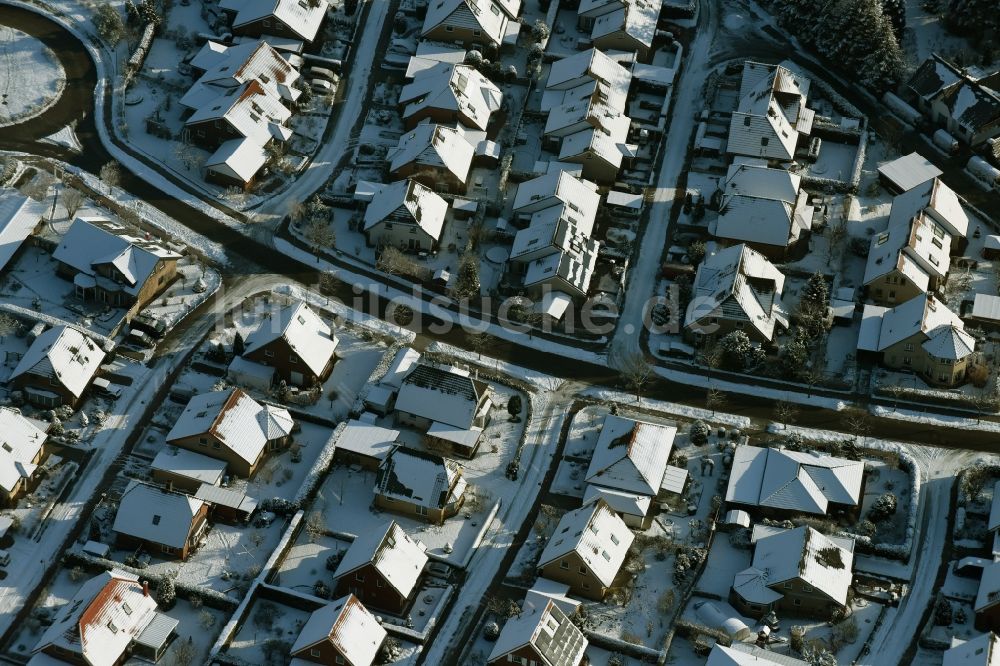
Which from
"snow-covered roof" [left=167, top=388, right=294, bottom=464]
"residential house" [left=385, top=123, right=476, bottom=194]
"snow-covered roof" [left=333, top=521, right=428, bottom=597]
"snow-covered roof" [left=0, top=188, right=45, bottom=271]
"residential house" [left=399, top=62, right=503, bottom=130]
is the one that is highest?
"residential house" [left=399, top=62, right=503, bottom=130]

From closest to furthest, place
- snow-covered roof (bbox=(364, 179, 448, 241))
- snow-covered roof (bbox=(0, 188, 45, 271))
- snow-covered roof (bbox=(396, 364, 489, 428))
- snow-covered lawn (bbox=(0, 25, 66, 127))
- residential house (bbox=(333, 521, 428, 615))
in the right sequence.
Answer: residential house (bbox=(333, 521, 428, 615)), snow-covered roof (bbox=(396, 364, 489, 428)), snow-covered roof (bbox=(0, 188, 45, 271)), snow-covered roof (bbox=(364, 179, 448, 241)), snow-covered lawn (bbox=(0, 25, 66, 127))

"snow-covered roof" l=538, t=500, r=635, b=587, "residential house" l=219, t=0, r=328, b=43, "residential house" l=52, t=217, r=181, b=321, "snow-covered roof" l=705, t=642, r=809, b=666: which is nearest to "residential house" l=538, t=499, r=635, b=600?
"snow-covered roof" l=538, t=500, r=635, b=587

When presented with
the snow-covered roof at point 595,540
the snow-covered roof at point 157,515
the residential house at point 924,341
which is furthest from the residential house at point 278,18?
the snow-covered roof at point 595,540

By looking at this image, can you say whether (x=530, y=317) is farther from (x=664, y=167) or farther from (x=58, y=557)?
(x=58, y=557)

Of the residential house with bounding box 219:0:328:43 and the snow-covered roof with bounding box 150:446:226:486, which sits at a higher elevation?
the residential house with bounding box 219:0:328:43

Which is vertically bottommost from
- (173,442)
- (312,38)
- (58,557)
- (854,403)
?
(58,557)

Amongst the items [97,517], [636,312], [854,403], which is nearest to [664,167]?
[636,312]

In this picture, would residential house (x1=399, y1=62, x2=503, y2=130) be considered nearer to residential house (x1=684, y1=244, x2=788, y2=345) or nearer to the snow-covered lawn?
residential house (x1=684, y1=244, x2=788, y2=345)
